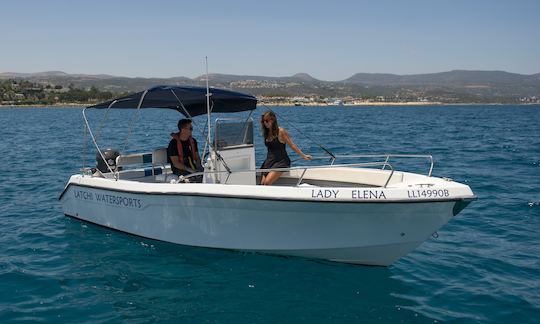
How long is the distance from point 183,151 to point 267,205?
2.60m

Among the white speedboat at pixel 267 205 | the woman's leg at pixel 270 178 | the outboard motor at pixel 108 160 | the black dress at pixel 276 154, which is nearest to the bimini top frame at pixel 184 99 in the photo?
the white speedboat at pixel 267 205

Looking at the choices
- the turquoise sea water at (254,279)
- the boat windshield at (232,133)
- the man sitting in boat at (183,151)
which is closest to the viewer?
the turquoise sea water at (254,279)

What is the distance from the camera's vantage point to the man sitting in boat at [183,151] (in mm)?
8812

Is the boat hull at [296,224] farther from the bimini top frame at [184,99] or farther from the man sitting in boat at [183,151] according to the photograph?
the bimini top frame at [184,99]

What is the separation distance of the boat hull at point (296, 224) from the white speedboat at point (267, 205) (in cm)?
1

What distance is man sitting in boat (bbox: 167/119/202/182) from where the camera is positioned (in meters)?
8.81

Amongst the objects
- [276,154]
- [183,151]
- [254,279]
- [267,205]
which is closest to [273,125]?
[276,154]

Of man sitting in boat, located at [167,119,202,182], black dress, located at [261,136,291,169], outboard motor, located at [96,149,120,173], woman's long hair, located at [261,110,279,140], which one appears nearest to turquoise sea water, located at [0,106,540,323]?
outboard motor, located at [96,149,120,173]

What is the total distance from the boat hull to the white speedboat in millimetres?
14

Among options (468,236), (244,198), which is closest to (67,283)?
(244,198)

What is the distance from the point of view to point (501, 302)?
6.34 metres

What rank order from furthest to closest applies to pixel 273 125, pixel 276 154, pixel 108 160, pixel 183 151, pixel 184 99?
pixel 108 160 → pixel 183 151 → pixel 184 99 → pixel 276 154 → pixel 273 125

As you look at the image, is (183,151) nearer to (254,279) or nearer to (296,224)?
(296,224)

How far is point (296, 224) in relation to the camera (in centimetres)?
714
